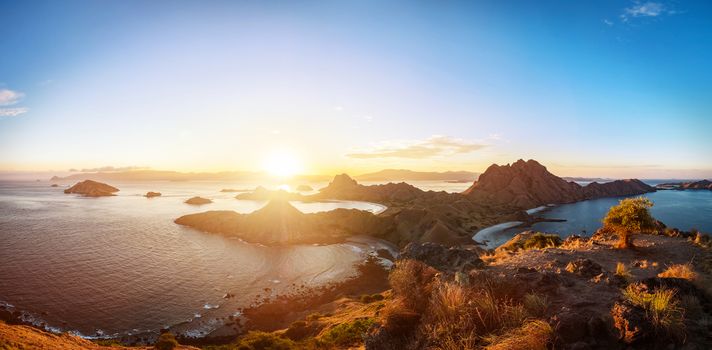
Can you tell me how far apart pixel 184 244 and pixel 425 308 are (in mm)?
80429

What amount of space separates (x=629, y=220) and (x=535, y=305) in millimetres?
23479

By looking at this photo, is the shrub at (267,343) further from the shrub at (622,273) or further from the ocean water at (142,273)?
the shrub at (622,273)

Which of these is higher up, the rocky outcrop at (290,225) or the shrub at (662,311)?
the shrub at (662,311)

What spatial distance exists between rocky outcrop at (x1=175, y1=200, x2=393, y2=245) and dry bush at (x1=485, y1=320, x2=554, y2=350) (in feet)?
255

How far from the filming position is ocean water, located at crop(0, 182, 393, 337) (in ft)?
127

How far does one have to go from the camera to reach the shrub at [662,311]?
25.5 ft

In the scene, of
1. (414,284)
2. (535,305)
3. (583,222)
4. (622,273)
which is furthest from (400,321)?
(583,222)

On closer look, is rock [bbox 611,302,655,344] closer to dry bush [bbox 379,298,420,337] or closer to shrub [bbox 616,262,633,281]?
dry bush [bbox 379,298,420,337]

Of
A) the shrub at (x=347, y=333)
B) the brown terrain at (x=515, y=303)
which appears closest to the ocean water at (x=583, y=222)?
the brown terrain at (x=515, y=303)

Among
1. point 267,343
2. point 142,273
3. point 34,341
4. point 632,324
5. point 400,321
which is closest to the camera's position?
point 632,324

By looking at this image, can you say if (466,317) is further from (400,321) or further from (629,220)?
(629,220)

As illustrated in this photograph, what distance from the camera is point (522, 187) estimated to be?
173 metres

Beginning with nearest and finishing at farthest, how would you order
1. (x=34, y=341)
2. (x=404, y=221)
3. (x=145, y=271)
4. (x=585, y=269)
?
(x=585, y=269)
(x=34, y=341)
(x=145, y=271)
(x=404, y=221)

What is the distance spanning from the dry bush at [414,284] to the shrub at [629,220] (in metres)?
21.1
